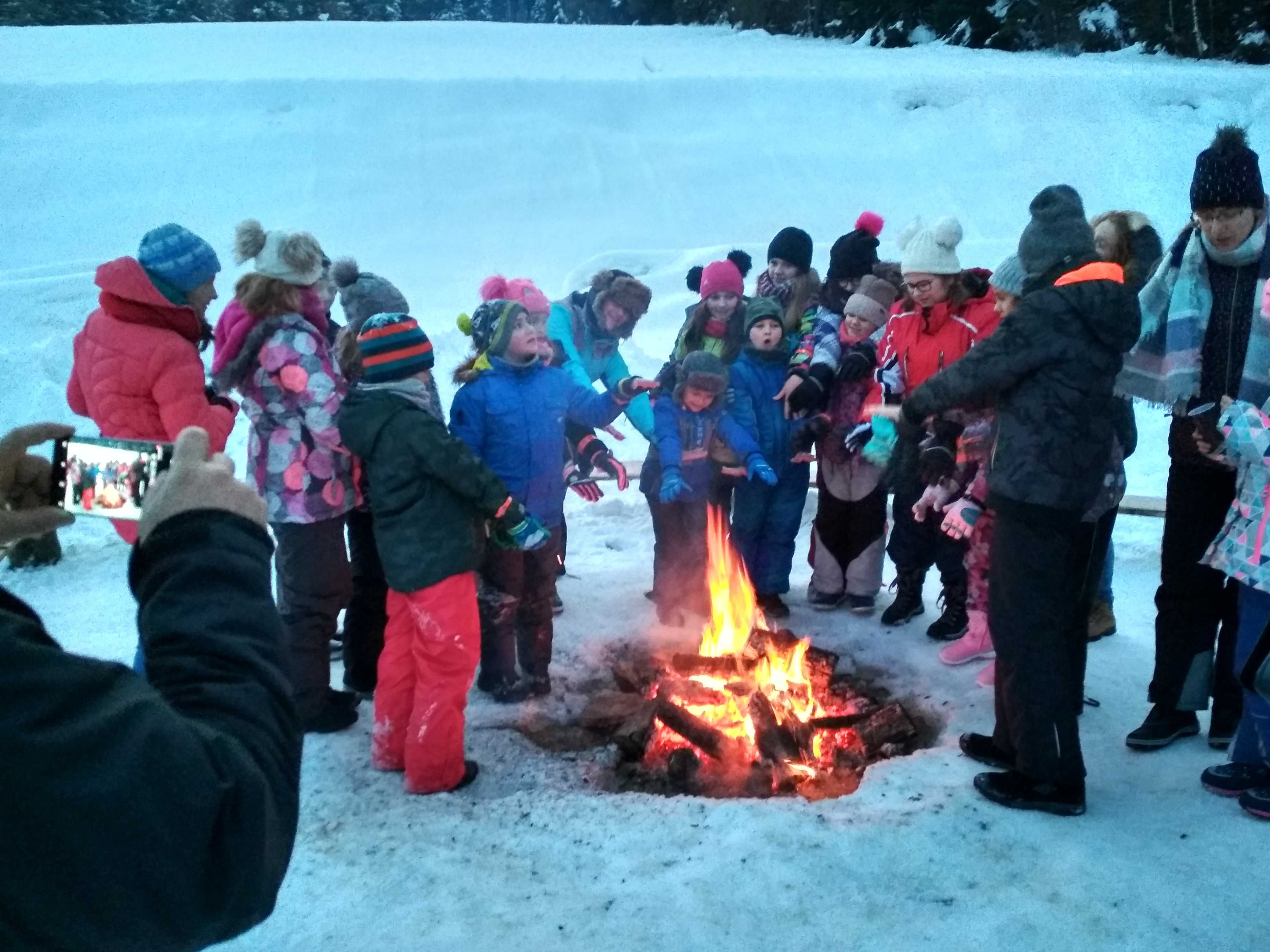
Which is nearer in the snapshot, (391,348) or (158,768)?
(158,768)

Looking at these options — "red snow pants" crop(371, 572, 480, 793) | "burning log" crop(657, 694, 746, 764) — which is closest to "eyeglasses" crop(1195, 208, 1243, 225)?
"burning log" crop(657, 694, 746, 764)

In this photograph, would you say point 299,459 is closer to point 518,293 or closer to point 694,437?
point 518,293

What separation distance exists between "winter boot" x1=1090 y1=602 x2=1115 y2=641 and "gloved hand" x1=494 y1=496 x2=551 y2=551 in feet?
10.1

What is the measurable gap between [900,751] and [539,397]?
7.63 feet

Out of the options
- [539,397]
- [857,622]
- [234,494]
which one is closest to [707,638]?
[857,622]

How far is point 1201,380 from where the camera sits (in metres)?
3.83

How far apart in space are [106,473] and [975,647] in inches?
166

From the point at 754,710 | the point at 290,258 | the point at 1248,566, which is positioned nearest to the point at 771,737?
the point at 754,710

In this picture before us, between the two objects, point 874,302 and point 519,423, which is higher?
point 874,302

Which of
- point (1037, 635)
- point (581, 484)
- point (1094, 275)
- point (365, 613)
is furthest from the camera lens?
point (581, 484)

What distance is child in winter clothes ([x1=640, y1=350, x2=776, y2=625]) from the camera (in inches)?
208

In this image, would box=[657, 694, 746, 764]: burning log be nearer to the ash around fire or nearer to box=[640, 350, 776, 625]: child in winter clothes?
the ash around fire

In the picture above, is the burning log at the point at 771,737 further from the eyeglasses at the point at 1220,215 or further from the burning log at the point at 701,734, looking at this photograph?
the eyeglasses at the point at 1220,215

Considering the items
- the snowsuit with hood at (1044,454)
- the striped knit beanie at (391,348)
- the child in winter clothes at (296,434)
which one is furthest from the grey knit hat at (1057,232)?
the child in winter clothes at (296,434)
